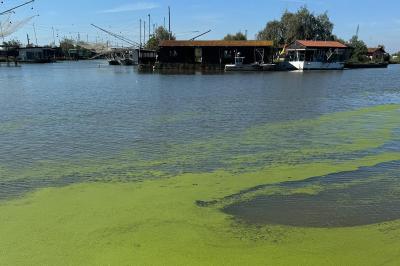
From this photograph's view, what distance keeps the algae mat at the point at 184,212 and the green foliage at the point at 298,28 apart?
280ft

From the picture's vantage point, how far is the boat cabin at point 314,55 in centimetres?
6803

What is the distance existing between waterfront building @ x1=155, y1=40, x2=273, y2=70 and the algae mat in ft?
192

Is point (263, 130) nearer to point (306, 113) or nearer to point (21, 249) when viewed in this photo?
point (306, 113)

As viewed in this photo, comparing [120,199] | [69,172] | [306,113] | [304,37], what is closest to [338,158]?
[120,199]

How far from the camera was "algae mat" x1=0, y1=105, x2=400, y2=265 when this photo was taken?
5285mm

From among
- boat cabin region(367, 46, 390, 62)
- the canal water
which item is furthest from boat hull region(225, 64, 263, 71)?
boat cabin region(367, 46, 390, 62)

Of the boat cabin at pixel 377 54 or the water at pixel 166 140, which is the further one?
the boat cabin at pixel 377 54

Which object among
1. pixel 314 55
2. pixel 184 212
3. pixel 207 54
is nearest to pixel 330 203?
pixel 184 212

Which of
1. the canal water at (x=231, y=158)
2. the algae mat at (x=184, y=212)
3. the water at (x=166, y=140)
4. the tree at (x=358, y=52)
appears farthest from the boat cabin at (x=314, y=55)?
the algae mat at (x=184, y=212)

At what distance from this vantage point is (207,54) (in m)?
70.4

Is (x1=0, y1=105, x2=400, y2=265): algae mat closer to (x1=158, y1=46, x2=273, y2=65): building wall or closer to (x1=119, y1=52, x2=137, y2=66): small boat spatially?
(x1=158, y1=46, x2=273, y2=65): building wall

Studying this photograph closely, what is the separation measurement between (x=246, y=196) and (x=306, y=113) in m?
11.8

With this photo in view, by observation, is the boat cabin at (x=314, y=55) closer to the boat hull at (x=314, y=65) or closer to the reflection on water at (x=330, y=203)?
the boat hull at (x=314, y=65)

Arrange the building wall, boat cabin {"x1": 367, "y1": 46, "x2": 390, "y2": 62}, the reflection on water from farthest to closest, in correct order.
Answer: boat cabin {"x1": 367, "y1": 46, "x2": 390, "y2": 62} < the building wall < the reflection on water
